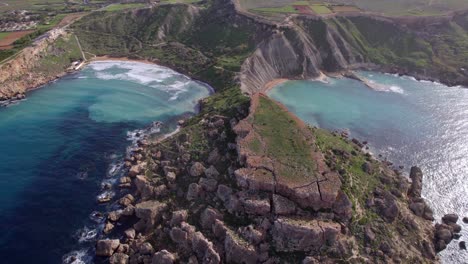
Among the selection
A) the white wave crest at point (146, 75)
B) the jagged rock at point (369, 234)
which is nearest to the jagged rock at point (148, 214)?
the jagged rock at point (369, 234)

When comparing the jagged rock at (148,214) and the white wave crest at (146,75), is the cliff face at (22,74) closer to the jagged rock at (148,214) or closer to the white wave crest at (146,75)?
the white wave crest at (146,75)

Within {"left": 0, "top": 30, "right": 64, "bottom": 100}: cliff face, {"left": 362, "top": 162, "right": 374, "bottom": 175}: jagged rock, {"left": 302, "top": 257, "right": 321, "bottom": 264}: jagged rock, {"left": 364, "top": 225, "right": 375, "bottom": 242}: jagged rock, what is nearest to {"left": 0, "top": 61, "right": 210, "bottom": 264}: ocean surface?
{"left": 0, "top": 30, "right": 64, "bottom": 100}: cliff face

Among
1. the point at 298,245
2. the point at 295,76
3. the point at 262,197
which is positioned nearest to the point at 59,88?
the point at 295,76

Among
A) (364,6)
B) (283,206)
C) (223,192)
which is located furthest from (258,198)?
(364,6)

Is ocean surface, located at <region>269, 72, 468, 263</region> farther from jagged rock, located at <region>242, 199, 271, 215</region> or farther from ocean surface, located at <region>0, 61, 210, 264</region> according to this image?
ocean surface, located at <region>0, 61, 210, 264</region>

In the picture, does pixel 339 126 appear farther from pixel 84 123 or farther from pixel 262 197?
pixel 84 123

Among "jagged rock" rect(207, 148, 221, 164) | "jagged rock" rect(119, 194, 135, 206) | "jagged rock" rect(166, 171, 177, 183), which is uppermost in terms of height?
"jagged rock" rect(207, 148, 221, 164)

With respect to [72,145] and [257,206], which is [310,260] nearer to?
[257,206]
